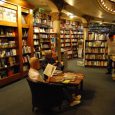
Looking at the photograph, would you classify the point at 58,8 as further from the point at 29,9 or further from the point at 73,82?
the point at 73,82

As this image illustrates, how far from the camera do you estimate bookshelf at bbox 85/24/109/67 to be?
891 cm

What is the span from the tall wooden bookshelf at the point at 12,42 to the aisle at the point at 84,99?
396mm

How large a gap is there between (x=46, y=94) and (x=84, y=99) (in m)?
1.36

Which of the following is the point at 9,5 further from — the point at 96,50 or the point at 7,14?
the point at 96,50

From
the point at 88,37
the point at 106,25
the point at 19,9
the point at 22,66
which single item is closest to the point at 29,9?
the point at 19,9

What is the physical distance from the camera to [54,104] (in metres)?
3.71

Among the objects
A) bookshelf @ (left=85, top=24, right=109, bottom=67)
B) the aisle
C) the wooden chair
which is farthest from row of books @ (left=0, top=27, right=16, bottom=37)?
bookshelf @ (left=85, top=24, right=109, bottom=67)

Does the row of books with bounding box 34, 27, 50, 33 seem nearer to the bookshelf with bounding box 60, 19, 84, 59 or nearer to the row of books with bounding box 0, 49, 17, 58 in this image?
the row of books with bounding box 0, 49, 17, 58

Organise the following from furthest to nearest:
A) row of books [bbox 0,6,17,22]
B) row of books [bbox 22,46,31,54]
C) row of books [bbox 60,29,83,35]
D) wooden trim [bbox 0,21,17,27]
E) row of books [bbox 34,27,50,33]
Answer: row of books [bbox 60,29,83,35] < row of books [bbox 34,27,50,33] < row of books [bbox 22,46,31,54] < row of books [bbox 0,6,17,22] < wooden trim [bbox 0,21,17,27]

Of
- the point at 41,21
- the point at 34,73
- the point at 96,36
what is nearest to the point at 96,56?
the point at 96,36

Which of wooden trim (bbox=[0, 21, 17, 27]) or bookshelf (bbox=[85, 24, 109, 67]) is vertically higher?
wooden trim (bbox=[0, 21, 17, 27])

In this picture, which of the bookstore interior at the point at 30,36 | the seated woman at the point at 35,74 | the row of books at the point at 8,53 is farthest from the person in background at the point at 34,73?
the row of books at the point at 8,53

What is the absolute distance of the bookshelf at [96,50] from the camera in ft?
29.2

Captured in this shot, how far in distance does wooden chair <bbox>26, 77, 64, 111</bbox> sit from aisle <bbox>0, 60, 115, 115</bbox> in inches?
11.7
